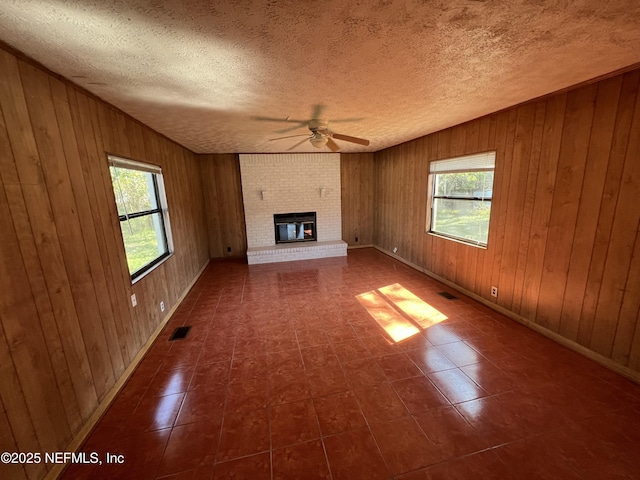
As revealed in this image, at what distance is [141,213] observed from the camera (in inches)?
107

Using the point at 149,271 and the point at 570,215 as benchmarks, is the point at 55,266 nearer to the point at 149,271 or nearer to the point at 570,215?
the point at 149,271

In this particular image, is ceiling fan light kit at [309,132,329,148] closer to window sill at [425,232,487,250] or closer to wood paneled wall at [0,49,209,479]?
wood paneled wall at [0,49,209,479]

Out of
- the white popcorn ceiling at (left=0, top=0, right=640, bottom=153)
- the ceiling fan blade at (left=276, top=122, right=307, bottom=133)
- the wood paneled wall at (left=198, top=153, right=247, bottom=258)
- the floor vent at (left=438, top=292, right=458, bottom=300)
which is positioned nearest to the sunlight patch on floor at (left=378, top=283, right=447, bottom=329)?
the floor vent at (left=438, top=292, right=458, bottom=300)

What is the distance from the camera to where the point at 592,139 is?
6.72 feet

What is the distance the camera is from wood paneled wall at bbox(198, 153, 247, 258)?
5.45 m

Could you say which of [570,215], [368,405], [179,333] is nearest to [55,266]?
[179,333]

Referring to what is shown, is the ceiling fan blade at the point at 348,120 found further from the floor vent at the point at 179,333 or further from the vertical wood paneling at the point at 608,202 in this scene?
the floor vent at the point at 179,333

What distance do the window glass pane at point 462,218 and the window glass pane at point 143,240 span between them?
3957 mm

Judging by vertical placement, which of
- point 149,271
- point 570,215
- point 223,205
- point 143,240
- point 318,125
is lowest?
point 149,271

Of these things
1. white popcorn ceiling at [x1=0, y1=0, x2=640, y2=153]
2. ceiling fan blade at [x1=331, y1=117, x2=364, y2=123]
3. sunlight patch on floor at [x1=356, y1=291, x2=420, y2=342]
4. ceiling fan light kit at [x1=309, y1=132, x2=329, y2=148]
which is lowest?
sunlight patch on floor at [x1=356, y1=291, x2=420, y2=342]

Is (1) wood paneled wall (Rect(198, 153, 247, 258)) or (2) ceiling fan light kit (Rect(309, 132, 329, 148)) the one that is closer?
(2) ceiling fan light kit (Rect(309, 132, 329, 148))

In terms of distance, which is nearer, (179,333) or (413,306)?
(179,333)

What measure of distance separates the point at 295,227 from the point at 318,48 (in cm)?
460

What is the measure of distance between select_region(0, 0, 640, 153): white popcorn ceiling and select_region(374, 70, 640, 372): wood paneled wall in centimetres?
33
